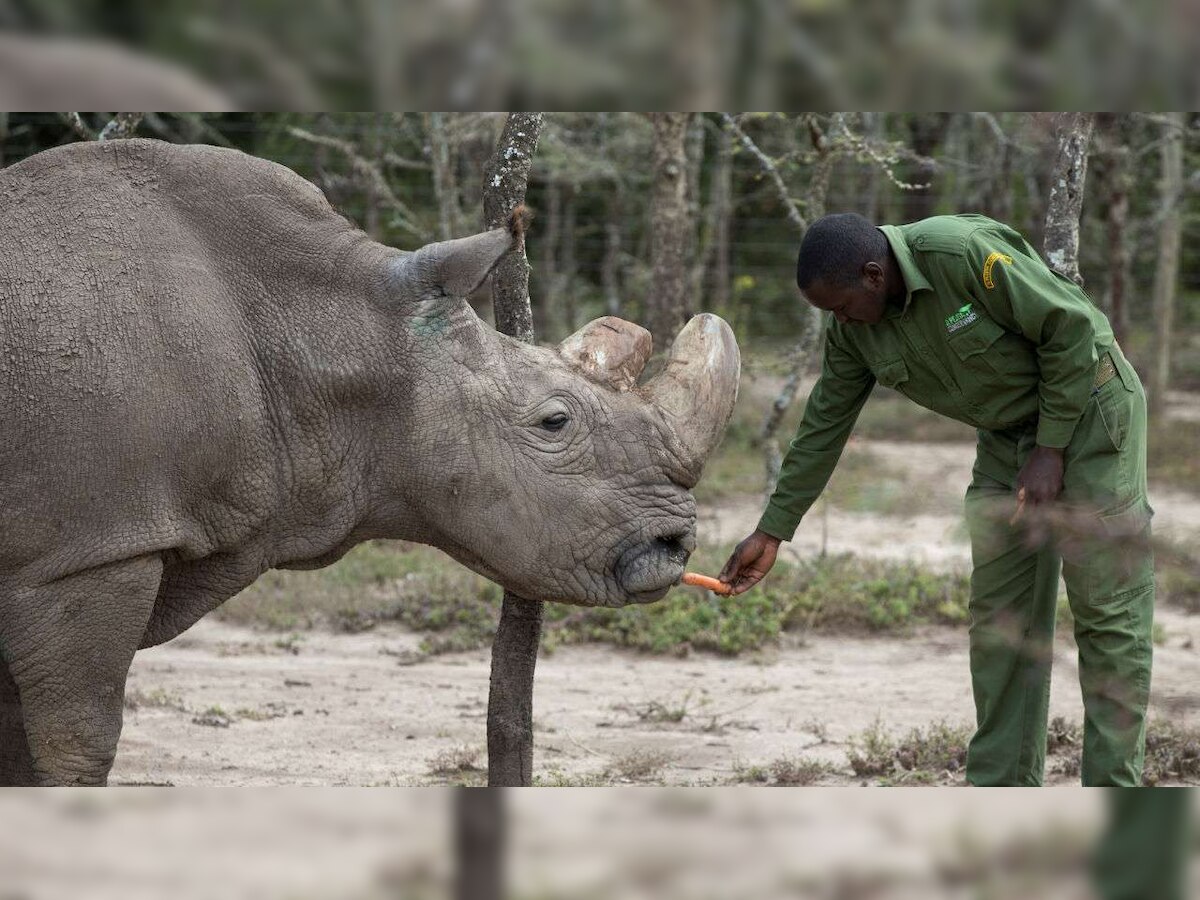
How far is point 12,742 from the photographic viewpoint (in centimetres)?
454

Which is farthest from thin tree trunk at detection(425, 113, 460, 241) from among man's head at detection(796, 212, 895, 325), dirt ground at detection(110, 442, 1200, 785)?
man's head at detection(796, 212, 895, 325)

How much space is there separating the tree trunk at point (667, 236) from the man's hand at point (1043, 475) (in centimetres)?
462

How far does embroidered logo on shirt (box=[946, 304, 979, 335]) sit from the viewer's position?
4.55m

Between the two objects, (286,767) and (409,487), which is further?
(286,767)

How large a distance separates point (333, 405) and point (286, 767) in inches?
83.5

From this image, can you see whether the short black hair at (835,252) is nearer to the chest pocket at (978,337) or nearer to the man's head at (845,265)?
the man's head at (845,265)

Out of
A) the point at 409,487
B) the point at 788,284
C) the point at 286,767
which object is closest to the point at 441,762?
the point at 286,767

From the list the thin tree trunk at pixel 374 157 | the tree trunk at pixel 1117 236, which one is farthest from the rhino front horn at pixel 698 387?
the tree trunk at pixel 1117 236

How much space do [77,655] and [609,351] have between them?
1833 mm

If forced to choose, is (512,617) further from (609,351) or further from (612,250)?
(612,250)

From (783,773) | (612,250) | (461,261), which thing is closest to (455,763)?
(783,773)
